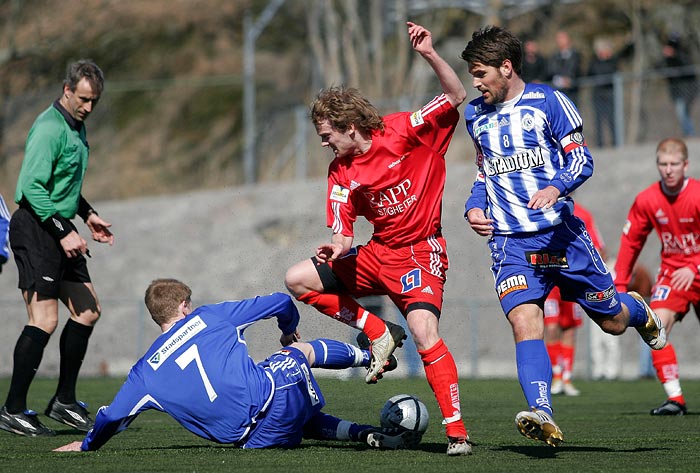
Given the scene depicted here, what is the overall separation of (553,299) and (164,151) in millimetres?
19501

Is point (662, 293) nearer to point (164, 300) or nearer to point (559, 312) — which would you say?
point (559, 312)

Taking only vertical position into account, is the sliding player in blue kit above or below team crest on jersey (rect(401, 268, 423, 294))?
below

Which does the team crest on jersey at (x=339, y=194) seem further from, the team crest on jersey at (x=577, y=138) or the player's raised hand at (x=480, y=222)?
the team crest on jersey at (x=577, y=138)

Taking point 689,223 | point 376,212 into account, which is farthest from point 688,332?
point 376,212

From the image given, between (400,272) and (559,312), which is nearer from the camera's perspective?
(400,272)

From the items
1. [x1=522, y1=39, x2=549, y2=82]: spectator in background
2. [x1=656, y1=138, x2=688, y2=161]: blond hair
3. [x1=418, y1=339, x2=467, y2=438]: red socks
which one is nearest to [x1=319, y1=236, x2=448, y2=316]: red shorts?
[x1=418, y1=339, x2=467, y2=438]: red socks

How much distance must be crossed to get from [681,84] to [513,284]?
12.9m

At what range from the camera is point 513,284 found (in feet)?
19.6

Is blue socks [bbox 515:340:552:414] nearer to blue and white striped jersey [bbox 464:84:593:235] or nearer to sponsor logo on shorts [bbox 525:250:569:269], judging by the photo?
sponsor logo on shorts [bbox 525:250:569:269]

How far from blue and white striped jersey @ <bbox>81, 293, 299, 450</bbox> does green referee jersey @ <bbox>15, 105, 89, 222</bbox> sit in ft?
6.49

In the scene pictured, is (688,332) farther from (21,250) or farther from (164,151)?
(164,151)

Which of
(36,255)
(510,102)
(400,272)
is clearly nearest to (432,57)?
(510,102)

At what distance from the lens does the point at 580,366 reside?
Result: 1661 centimetres

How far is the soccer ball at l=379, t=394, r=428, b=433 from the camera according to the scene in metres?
6.18
